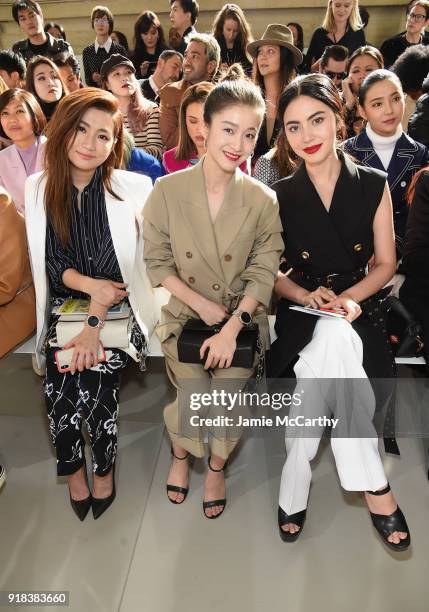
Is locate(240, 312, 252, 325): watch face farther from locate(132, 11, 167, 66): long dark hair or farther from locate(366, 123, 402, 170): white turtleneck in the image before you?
locate(132, 11, 167, 66): long dark hair

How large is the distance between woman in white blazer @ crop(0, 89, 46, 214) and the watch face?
68.5 inches

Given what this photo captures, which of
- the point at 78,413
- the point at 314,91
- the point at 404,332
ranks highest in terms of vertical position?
the point at 314,91

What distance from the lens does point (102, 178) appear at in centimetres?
225

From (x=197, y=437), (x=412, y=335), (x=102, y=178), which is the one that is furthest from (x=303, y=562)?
(x=102, y=178)

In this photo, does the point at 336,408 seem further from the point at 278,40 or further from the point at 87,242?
the point at 278,40

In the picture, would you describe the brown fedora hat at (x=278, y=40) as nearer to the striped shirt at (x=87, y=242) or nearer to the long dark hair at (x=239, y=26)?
the long dark hair at (x=239, y=26)

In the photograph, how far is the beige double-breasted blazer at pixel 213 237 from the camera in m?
2.02

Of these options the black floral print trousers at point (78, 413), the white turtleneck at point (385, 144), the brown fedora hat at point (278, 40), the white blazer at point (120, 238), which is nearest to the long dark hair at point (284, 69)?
the brown fedora hat at point (278, 40)

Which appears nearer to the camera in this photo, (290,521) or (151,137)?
(290,521)

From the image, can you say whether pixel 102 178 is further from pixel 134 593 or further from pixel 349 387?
pixel 134 593

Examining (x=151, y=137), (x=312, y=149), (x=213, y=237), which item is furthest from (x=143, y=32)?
(x=213, y=237)

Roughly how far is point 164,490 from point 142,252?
3.57 ft

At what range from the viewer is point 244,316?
2008 millimetres

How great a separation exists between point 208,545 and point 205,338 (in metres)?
0.81
